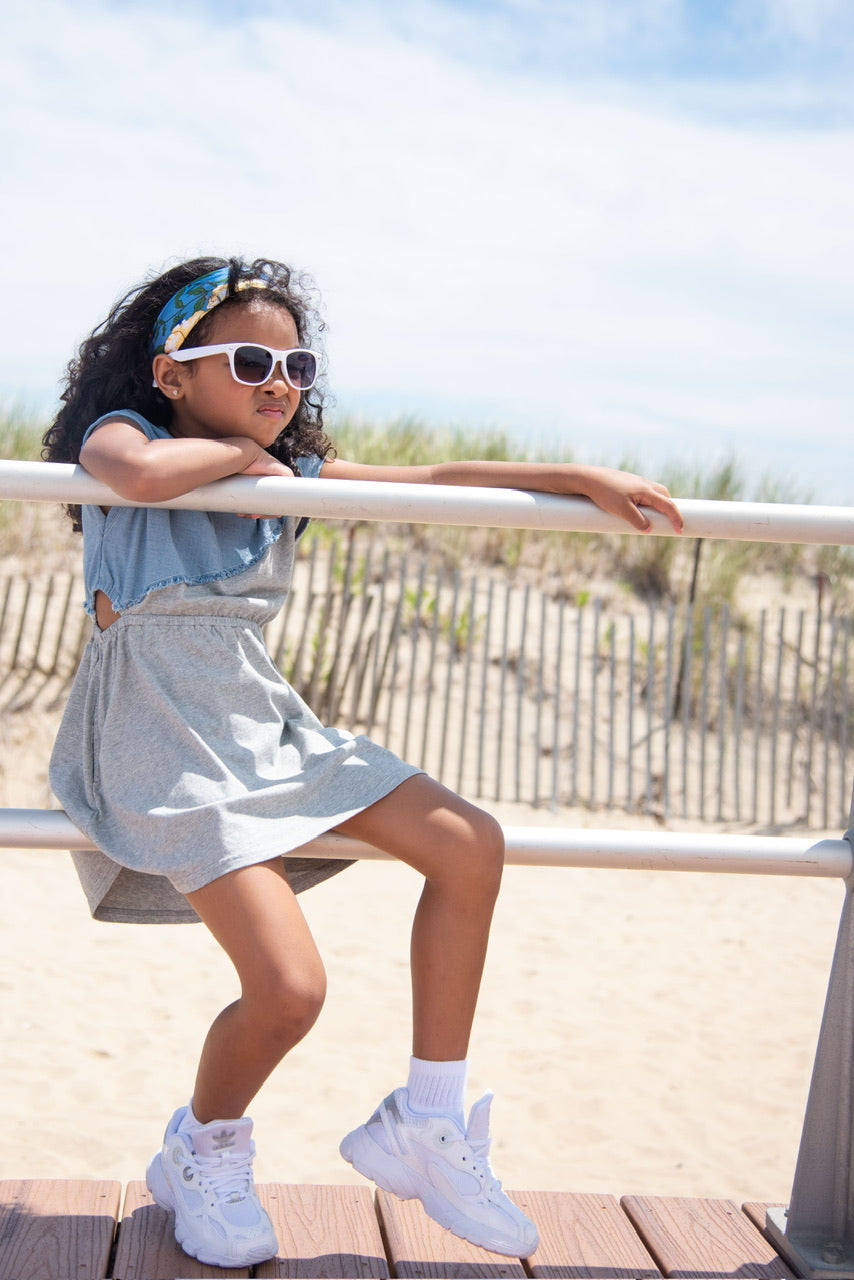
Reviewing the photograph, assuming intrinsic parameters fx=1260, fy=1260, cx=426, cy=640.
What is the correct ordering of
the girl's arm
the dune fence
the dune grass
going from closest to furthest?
the girl's arm, the dune fence, the dune grass

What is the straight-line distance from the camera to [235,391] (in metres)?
1.96

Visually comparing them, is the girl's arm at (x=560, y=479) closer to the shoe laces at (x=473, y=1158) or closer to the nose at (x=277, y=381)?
the nose at (x=277, y=381)

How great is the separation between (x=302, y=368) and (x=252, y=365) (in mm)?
89

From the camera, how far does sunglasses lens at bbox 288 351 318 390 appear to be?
6.45ft

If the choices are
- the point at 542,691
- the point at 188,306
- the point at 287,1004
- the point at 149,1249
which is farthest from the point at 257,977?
the point at 542,691

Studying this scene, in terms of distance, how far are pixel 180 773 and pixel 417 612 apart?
6321mm

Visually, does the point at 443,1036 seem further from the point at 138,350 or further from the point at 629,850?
the point at 138,350

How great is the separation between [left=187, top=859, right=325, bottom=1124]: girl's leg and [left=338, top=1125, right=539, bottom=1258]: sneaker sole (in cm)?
16

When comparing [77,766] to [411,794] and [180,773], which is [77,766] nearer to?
[180,773]

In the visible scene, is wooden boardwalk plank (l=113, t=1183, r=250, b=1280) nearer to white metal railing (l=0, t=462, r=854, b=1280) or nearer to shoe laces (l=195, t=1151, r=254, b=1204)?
shoe laces (l=195, t=1151, r=254, b=1204)

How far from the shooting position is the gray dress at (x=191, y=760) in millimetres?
1638

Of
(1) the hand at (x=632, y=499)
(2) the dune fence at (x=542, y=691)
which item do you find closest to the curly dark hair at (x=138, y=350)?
(1) the hand at (x=632, y=499)

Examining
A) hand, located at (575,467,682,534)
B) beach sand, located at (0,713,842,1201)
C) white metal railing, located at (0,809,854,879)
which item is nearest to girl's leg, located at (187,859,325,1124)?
white metal railing, located at (0,809,854,879)

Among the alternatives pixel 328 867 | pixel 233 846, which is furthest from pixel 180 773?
pixel 328 867
